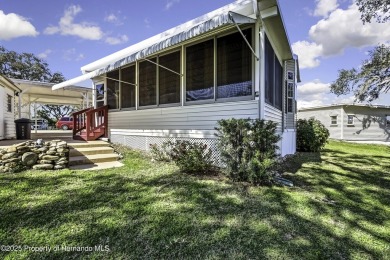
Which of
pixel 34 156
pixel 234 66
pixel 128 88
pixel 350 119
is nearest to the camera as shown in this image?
pixel 34 156

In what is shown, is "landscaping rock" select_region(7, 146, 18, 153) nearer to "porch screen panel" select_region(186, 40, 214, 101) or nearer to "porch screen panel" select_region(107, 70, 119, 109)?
"porch screen panel" select_region(186, 40, 214, 101)

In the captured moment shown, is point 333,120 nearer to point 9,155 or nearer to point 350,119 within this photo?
point 350,119

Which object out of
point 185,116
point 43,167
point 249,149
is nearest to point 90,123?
point 43,167

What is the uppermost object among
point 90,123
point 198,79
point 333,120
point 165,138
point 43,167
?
point 198,79

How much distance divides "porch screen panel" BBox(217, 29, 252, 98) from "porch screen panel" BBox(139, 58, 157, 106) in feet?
9.35

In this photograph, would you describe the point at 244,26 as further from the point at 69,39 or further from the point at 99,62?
the point at 69,39

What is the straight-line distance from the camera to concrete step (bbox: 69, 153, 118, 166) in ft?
21.4

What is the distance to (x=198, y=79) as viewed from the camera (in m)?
7.07

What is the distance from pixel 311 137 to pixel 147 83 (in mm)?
7986

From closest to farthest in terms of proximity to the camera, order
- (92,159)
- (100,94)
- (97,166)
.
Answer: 1. (97,166)
2. (92,159)
3. (100,94)

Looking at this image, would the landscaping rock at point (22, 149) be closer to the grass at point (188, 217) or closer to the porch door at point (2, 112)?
the grass at point (188, 217)

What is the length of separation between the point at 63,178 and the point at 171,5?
8.25 m

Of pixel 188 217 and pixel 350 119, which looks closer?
pixel 188 217

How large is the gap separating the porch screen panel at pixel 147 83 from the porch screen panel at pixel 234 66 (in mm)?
2849
